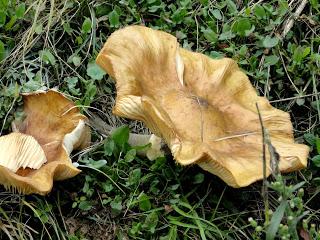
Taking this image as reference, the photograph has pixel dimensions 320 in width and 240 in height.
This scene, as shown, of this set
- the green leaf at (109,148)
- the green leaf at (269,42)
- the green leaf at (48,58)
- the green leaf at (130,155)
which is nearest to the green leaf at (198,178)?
the green leaf at (130,155)

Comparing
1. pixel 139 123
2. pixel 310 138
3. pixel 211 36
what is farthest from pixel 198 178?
pixel 211 36

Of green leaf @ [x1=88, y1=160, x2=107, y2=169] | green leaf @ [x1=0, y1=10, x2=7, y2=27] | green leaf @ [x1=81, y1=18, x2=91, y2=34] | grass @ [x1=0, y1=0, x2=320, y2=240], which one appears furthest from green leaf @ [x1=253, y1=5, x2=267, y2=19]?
green leaf @ [x1=0, y1=10, x2=7, y2=27]

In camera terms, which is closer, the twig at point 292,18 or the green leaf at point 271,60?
the green leaf at point 271,60

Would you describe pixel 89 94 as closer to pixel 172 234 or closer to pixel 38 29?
pixel 38 29

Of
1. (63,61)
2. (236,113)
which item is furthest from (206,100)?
(63,61)

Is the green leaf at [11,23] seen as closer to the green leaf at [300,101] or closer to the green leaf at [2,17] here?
the green leaf at [2,17]

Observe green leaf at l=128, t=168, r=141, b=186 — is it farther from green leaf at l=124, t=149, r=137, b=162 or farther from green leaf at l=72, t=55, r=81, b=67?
green leaf at l=72, t=55, r=81, b=67
